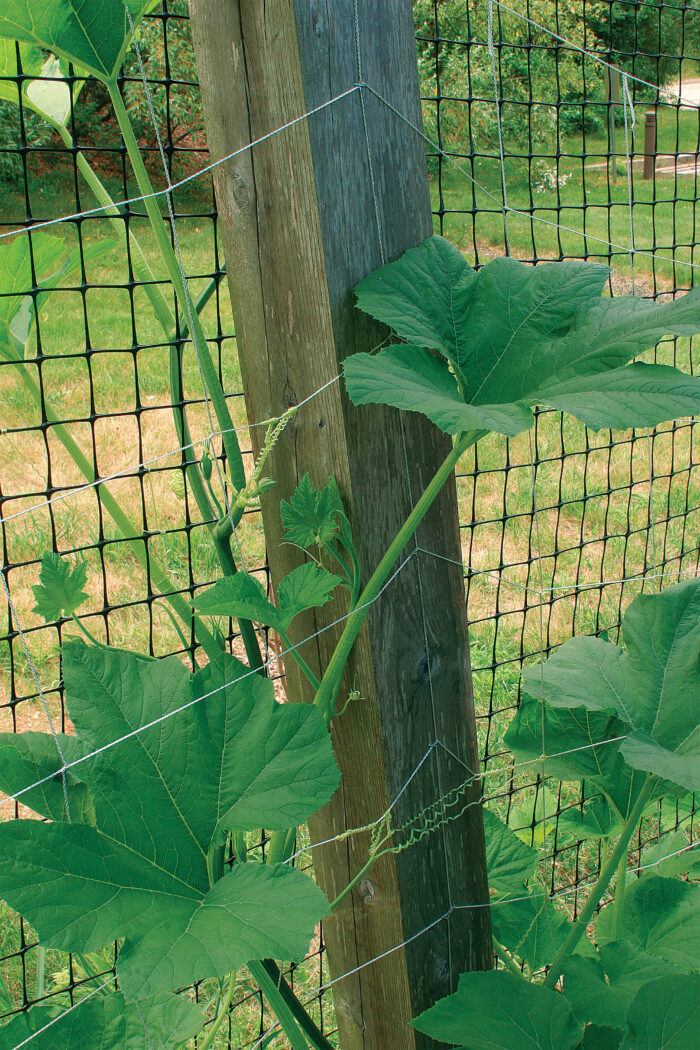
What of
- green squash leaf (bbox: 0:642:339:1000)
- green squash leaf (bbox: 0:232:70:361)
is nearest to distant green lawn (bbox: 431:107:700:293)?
green squash leaf (bbox: 0:232:70:361)

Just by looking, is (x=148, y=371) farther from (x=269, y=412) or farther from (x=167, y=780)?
(x=167, y=780)

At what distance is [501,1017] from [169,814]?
0.51 meters

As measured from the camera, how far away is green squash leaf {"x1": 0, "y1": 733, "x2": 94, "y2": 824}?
899 millimetres

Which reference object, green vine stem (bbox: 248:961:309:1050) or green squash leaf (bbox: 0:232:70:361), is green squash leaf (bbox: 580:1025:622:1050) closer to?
green vine stem (bbox: 248:961:309:1050)

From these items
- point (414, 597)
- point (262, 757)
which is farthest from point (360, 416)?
point (262, 757)

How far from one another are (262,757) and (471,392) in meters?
0.45

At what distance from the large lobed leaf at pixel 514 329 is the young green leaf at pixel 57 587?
1.30 feet

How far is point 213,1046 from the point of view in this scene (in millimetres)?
1623

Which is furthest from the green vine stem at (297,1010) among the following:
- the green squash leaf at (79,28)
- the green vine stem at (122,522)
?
the green squash leaf at (79,28)

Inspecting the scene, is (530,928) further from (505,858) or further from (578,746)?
(578,746)

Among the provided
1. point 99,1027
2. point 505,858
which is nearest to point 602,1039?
point 505,858

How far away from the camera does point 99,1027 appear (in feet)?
3.06

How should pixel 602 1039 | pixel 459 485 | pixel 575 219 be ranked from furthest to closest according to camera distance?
pixel 575 219, pixel 459 485, pixel 602 1039

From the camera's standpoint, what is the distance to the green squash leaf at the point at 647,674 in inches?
45.4
